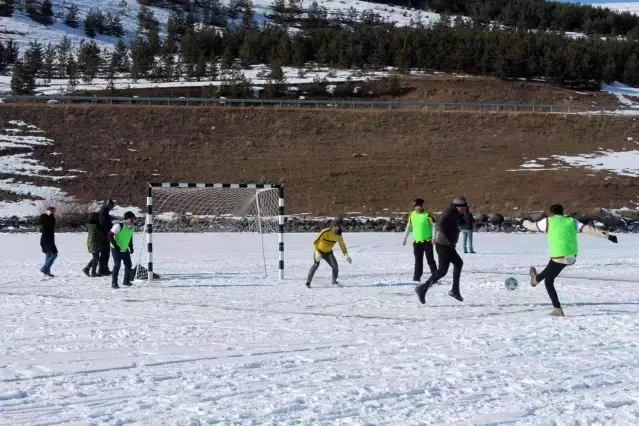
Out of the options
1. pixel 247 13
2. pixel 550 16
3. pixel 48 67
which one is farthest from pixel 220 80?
pixel 550 16

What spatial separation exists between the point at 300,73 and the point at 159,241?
55.5 metres

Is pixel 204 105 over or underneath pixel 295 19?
underneath

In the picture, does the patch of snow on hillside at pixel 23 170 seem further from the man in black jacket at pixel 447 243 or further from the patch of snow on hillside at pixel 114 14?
the patch of snow on hillside at pixel 114 14

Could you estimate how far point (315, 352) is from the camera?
920cm

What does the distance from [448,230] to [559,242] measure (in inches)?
73.3

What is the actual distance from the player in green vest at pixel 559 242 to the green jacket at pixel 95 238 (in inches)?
357

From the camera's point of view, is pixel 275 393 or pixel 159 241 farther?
pixel 159 241

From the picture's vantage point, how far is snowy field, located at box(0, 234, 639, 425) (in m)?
6.79

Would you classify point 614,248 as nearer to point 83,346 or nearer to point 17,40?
point 83,346

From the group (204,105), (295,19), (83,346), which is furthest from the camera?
(295,19)

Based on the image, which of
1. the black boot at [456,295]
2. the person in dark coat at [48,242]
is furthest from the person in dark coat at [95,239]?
the black boot at [456,295]

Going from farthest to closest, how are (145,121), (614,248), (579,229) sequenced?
(145,121) < (614,248) < (579,229)

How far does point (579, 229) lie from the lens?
11883 millimetres

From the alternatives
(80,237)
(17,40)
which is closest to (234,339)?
(80,237)
